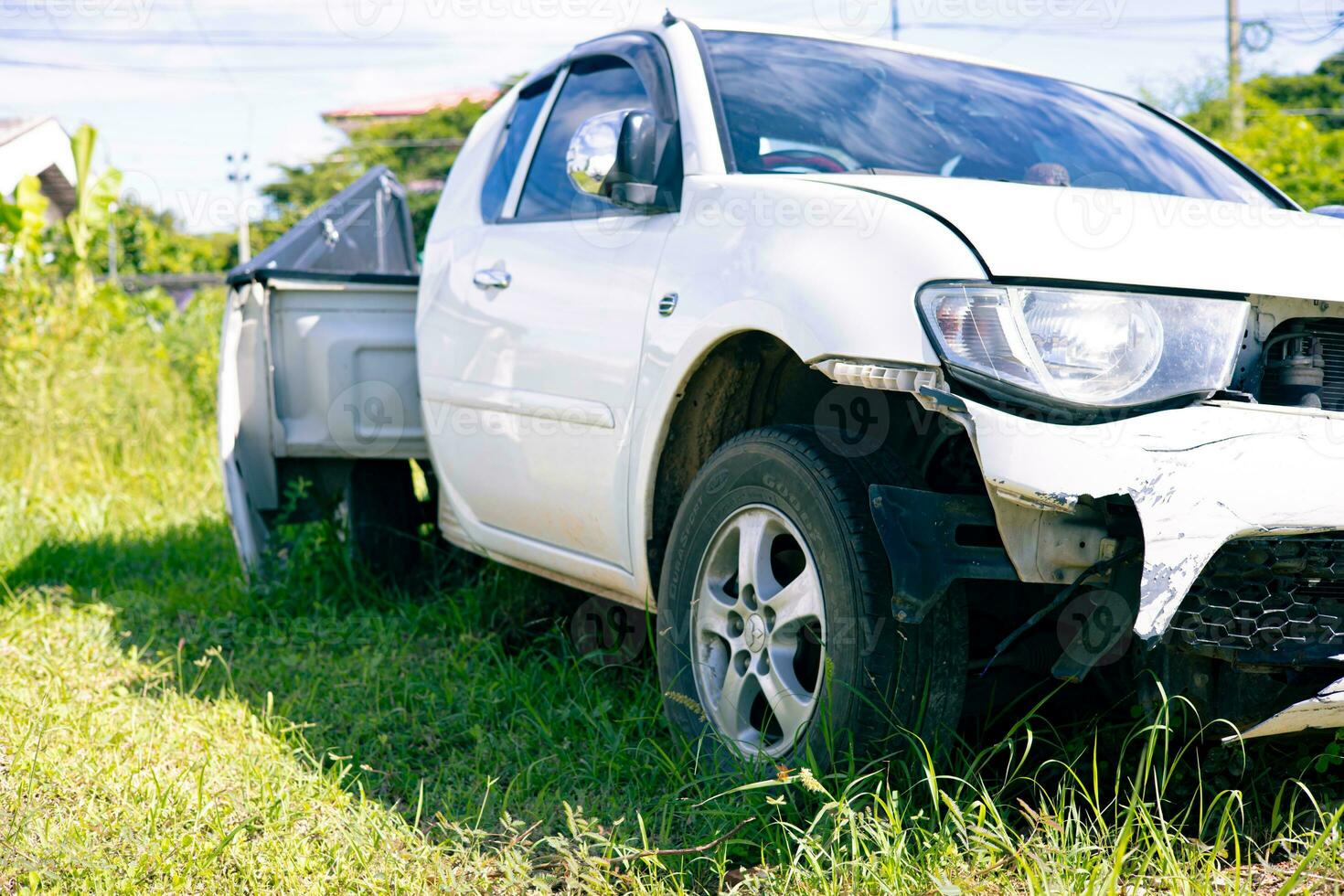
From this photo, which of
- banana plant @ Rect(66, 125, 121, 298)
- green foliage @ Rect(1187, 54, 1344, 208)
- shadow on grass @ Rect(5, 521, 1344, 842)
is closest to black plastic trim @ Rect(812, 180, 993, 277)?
shadow on grass @ Rect(5, 521, 1344, 842)

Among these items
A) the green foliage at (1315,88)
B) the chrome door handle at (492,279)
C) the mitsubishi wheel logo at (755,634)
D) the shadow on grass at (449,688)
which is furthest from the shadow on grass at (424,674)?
the green foliage at (1315,88)

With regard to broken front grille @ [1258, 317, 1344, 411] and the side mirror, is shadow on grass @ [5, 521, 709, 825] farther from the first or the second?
broken front grille @ [1258, 317, 1344, 411]

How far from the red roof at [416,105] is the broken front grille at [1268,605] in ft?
76.0

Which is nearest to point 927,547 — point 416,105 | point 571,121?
point 571,121

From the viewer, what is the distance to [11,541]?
5.14m

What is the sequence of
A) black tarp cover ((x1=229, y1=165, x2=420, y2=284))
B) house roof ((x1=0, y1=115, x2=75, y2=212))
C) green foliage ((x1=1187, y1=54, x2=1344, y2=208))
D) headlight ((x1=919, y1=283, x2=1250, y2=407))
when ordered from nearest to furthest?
1. headlight ((x1=919, y1=283, x2=1250, y2=407))
2. black tarp cover ((x1=229, y1=165, x2=420, y2=284))
3. green foliage ((x1=1187, y1=54, x2=1344, y2=208))
4. house roof ((x1=0, y1=115, x2=75, y2=212))

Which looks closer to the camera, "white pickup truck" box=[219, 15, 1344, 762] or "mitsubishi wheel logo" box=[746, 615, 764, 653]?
"white pickup truck" box=[219, 15, 1344, 762]

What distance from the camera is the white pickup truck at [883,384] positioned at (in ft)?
6.49

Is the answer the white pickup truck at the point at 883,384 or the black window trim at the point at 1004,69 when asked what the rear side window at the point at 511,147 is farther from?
the black window trim at the point at 1004,69

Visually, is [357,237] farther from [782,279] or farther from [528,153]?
[782,279]

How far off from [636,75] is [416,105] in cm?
5990

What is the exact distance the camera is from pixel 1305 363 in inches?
83.4

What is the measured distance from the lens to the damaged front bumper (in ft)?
6.19

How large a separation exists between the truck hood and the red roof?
22602 millimetres
